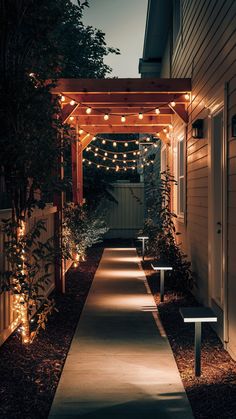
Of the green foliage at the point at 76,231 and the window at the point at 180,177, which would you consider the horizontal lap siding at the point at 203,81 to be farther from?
the green foliage at the point at 76,231

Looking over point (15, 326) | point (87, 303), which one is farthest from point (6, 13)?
point (87, 303)

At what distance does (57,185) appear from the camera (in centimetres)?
573

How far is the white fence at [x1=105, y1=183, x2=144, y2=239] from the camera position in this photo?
2111 centimetres

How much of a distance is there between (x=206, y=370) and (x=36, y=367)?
4.97 feet

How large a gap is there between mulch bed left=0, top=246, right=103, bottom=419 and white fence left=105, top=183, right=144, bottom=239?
13.0 metres

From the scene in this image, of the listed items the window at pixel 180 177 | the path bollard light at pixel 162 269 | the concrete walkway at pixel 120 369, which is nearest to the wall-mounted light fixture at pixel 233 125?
the concrete walkway at pixel 120 369

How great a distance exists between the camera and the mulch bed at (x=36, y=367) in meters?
4.15

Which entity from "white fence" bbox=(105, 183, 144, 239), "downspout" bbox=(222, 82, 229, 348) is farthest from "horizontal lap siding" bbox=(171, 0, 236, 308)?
"white fence" bbox=(105, 183, 144, 239)

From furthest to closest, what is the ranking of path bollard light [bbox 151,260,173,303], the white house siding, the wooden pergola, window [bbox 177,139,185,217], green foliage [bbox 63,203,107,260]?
1. green foliage [bbox 63,203,107,260]
2. window [bbox 177,139,185,217]
3. the wooden pergola
4. path bollard light [bbox 151,260,173,303]
5. the white house siding

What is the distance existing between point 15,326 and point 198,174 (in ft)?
11.0

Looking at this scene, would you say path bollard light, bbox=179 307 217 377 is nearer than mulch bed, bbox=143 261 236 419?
No

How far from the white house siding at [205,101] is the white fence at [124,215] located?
1037 centimetres

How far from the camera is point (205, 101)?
735 centimetres

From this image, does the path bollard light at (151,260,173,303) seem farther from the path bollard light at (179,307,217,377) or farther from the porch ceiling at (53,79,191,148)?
the path bollard light at (179,307,217,377)
